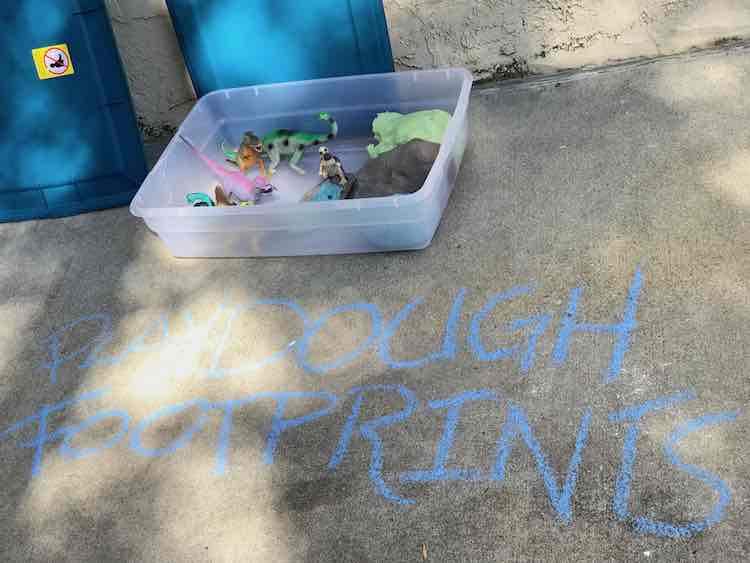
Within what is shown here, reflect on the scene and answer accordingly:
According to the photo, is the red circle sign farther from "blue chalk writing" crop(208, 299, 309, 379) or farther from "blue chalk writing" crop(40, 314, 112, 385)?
"blue chalk writing" crop(208, 299, 309, 379)

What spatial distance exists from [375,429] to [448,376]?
25 cm

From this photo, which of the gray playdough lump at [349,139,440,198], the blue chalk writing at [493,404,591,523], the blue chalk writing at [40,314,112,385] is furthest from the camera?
the gray playdough lump at [349,139,440,198]

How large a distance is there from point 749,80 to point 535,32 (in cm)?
81

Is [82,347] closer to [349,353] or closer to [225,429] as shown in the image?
[225,429]

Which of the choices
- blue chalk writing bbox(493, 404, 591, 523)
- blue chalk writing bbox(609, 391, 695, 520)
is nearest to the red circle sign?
blue chalk writing bbox(493, 404, 591, 523)

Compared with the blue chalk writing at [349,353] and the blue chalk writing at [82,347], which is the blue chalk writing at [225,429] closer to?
the blue chalk writing at [349,353]

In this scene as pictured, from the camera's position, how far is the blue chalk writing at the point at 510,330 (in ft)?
6.73

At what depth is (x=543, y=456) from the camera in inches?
70.7

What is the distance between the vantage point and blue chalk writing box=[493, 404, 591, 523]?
1704 millimetres

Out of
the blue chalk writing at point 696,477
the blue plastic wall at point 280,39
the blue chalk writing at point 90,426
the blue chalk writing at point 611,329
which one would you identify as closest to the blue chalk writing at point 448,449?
the blue chalk writing at point 611,329

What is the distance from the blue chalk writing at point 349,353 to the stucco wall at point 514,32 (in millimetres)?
1335

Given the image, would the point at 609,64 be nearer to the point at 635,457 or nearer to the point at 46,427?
the point at 635,457

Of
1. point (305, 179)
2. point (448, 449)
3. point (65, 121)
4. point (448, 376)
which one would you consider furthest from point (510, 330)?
point (65, 121)

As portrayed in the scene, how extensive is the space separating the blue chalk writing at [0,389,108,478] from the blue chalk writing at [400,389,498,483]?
102 centimetres
